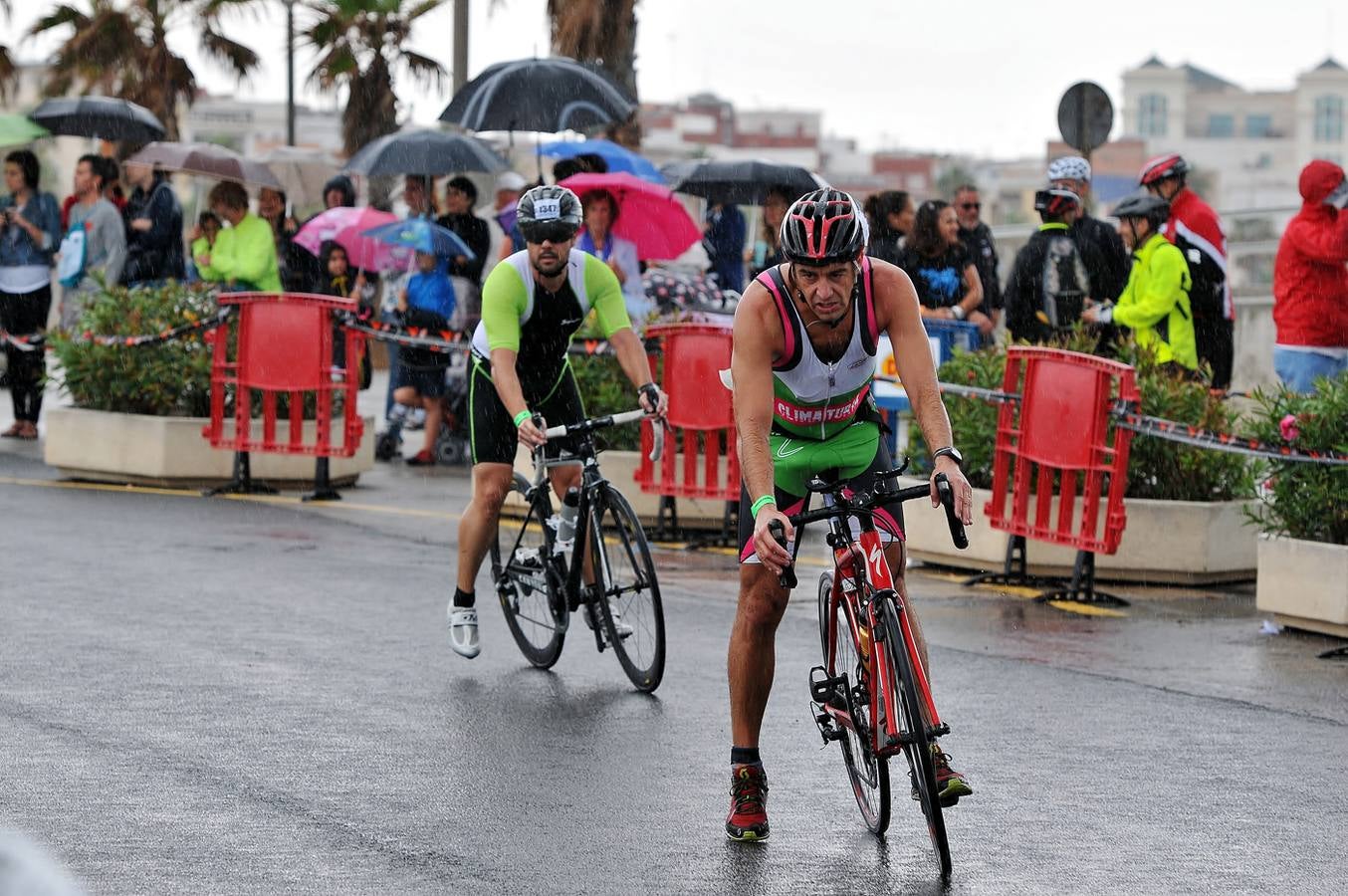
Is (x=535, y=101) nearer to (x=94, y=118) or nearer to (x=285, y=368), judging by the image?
(x=285, y=368)

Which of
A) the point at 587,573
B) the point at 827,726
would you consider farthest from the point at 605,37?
the point at 827,726

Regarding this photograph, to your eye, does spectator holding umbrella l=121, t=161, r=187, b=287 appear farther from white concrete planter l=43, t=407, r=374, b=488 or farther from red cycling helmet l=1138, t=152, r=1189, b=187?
red cycling helmet l=1138, t=152, r=1189, b=187

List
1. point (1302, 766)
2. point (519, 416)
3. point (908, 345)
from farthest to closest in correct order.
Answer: point (519, 416) → point (1302, 766) → point (908, 345)

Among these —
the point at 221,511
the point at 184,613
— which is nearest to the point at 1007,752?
the point at 184,613

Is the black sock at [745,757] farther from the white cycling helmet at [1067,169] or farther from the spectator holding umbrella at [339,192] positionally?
the spectator holding umbrella at [339,192]

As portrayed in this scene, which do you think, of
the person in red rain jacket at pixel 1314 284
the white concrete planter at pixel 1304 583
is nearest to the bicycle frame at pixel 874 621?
the white concrete planter at pixel 1304 583

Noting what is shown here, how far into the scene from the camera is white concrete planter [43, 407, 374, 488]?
14781mm

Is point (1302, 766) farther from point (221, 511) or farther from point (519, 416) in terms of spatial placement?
point (221, 511)

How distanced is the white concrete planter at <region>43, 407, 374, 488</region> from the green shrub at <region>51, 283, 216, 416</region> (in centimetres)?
17

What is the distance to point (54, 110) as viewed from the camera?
2031 cm

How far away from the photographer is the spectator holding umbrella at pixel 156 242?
1789cm

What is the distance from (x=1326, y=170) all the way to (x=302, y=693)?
6.95 meters

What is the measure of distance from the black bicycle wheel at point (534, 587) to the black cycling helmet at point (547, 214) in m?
1.06

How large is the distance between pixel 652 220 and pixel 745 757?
9.95 metres
